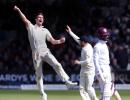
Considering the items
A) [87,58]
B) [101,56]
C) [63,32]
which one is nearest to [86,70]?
[87,58]

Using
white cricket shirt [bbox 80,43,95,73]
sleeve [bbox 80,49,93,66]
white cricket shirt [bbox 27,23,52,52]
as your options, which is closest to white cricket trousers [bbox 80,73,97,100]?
white cricket shirt [bbox 80,43,95,73]

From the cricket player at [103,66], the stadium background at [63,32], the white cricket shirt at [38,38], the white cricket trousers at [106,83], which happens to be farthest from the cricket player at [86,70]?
the stadium background at [63,32]

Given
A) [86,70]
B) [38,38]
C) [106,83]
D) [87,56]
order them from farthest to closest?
[38,38], [86,70], [87,56], [106,83]

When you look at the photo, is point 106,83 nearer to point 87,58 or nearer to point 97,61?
point 97,61

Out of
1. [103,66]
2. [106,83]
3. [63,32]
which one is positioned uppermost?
[63,32]

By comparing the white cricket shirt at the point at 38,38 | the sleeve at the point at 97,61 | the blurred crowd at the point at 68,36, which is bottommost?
the sleeve at the point at 97,61

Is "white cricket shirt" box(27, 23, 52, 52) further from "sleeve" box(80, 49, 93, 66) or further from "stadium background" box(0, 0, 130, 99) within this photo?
"stadium background" box(0, 0, 130, 99)

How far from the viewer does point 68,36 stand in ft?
118

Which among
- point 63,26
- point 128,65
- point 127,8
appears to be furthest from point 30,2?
point 128,65

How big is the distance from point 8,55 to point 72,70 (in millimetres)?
4719

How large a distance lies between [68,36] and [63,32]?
0.93m

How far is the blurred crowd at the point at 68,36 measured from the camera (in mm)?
33531

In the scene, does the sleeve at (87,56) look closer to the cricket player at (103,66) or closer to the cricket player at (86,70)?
the cricket player at (86,70)

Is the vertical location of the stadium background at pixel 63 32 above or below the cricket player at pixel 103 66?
above
